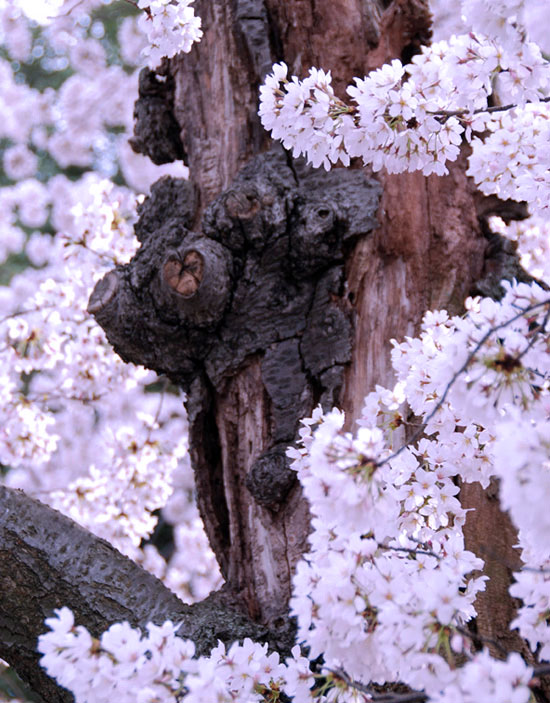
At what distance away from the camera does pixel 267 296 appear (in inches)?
74.6

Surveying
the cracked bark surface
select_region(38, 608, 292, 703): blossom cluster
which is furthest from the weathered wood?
select_region(38, 608, 292, 703): blossom cluster

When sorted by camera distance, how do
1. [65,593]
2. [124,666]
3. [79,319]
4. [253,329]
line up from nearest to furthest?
[124,666]
[65,593]
[253,329]
[79,319]

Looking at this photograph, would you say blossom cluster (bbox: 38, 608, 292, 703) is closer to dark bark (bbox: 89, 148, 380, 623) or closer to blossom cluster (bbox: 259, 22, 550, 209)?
dark bark (bbox: 89, 148, 380, 623)

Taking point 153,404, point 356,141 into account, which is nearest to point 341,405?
point 356,141

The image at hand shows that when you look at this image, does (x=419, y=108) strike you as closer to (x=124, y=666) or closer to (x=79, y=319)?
(x=124, y=666)

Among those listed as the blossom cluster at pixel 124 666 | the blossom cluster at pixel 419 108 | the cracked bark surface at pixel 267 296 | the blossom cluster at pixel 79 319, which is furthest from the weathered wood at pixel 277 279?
the blossom cluster at pixel 124 666

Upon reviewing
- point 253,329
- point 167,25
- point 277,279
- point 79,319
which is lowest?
point 253,329

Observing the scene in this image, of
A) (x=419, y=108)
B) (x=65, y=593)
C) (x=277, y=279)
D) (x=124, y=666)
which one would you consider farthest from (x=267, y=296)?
(x=124, y=666)

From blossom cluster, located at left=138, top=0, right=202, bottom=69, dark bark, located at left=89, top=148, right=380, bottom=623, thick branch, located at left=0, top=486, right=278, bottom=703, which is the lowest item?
thick branch, located at left=0, top=486, right=278, bottom=703

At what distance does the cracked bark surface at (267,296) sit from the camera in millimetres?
1783

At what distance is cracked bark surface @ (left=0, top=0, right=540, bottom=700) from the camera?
1783 millimetres

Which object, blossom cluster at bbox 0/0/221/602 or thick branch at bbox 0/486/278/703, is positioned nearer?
thick branch at bbox 0/486/278/703

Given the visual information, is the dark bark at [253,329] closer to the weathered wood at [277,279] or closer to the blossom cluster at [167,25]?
the weathered wood at [277,279]

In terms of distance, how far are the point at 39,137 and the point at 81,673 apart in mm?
6733
